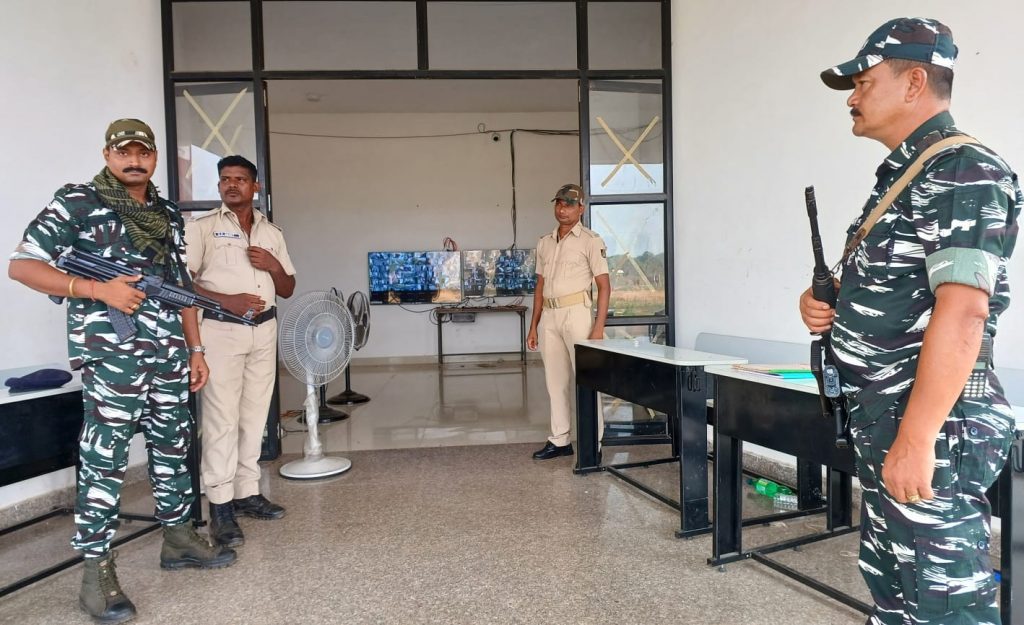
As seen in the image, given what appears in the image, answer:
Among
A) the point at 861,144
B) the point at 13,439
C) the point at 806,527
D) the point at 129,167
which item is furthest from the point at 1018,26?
the point at 13,439

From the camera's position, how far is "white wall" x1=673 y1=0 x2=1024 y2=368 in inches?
90.1

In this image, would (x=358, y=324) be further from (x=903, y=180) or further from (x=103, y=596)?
(x=903, y=180)

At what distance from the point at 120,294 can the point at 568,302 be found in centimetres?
248

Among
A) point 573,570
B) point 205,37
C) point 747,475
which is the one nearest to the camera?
point 573,570

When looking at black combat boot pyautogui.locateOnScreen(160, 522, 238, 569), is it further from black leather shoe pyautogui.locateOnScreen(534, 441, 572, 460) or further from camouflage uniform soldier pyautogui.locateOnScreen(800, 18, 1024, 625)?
camouflage uniform soldier pyautogui.locateOnScreen(800, 18, 1024, 625)

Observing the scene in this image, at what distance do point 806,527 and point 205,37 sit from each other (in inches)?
172

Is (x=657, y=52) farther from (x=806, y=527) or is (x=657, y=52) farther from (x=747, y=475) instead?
(x=806, y=527)

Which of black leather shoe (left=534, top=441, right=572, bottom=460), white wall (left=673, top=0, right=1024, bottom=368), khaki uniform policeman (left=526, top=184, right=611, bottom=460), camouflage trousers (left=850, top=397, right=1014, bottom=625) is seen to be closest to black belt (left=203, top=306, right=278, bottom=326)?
khaki uniform policeman (left=526, top=184, right=611, bottom=460)

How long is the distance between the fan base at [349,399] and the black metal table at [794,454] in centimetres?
404

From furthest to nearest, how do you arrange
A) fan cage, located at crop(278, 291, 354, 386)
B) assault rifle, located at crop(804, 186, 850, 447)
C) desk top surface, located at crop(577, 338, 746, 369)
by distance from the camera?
fan cage, located at crop(278, 291, 354, 386)
desk top surface, located at crop(577, 338, 746, 369)
assault rifle, located at crop(804, 186, 850, 447)

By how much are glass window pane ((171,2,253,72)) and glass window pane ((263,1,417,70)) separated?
0.15m

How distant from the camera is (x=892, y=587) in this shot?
1248 mm

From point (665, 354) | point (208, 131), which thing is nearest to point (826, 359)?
point (665, 354)

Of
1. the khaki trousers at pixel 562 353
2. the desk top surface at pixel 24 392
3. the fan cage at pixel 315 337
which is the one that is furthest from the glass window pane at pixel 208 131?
the khaki trousers at pixel 562 353
